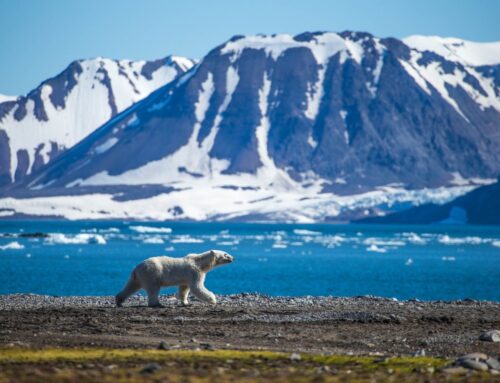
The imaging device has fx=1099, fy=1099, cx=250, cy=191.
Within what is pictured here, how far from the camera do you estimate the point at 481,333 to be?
80.8 feet

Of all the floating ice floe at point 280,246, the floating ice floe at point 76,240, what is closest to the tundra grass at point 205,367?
the floating ice floe at point 280,246

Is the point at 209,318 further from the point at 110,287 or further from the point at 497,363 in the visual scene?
the point at 110,287

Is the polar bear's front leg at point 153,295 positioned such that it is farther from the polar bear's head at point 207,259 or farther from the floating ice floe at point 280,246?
the floating ice floe at point 280,246

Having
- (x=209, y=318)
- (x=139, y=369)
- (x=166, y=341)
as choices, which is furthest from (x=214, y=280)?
(x=139, y=369)

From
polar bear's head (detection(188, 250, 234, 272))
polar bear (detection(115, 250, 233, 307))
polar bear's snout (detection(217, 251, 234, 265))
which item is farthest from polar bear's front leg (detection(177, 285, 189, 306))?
polar bear's snout (detection(217, 251, 234, 265))

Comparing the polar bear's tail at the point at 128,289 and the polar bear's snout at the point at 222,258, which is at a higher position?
the polar bear's snout at the point at 222,258

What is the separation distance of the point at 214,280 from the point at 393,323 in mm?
41041

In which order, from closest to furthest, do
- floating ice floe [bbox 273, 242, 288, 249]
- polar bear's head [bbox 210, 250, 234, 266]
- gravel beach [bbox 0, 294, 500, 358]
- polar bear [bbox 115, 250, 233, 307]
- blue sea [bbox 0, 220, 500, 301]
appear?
gravel beach [bbox 0, 294, 500, 358]
polar bear [bbox 115, 250, 233, 307]
polar bear's head [bbox 210, 250, 234, 266]
blue sea [bbox 0, 220, 500, 301]
floating ice floe [bbox 273, 242, 288, 249]

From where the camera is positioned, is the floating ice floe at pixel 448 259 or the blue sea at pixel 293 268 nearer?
the blue sea at pixel 293 268

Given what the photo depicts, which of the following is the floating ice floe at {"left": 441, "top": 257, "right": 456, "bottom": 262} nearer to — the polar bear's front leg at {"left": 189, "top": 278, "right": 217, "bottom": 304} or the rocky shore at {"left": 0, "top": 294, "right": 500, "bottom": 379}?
the rocky shore at {"left": 0, "top": 294, "right": 500, "bottom": 379}

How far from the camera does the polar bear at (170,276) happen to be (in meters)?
29.2

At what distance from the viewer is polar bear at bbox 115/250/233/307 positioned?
95.7 ft

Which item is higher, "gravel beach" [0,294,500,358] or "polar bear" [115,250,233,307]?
"polar bear" [115,250,233,307]

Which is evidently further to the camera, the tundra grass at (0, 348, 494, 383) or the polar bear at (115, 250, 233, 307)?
the polar bear at (115, 250, 233, 307)
